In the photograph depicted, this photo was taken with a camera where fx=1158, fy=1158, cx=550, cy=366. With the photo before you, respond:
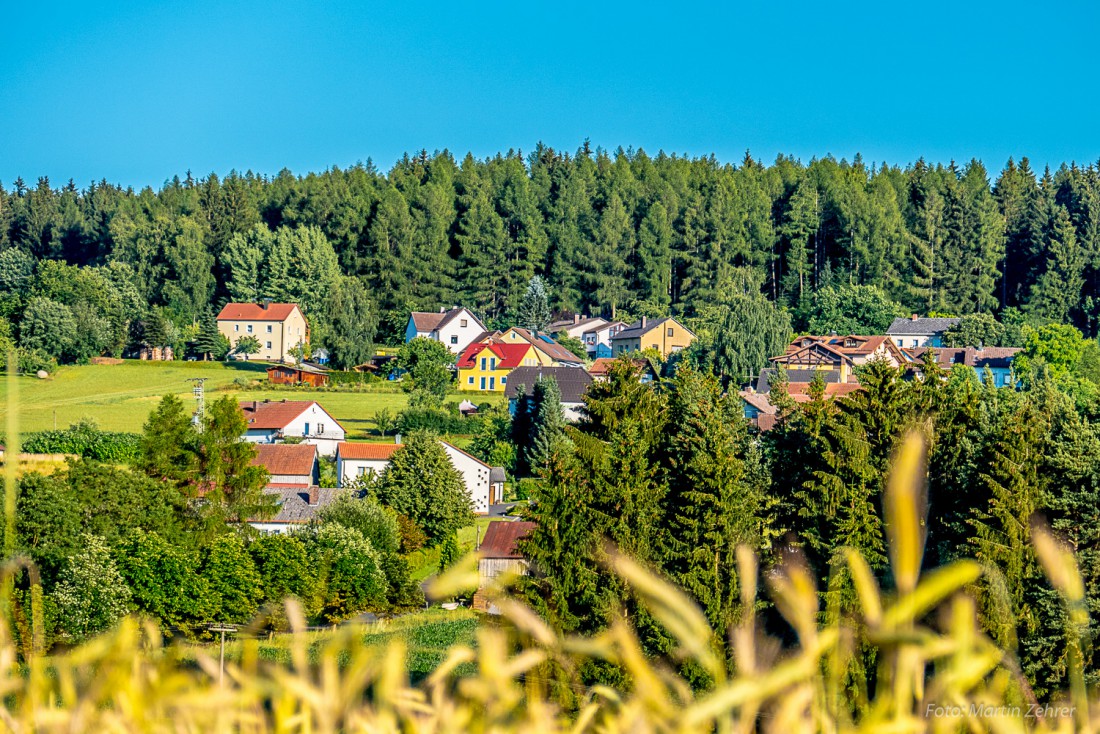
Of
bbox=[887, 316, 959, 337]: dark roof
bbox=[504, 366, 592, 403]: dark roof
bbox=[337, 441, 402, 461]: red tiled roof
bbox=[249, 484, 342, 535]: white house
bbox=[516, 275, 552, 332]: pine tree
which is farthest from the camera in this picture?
bbox=[516, 275, 552, 332]: pine tree

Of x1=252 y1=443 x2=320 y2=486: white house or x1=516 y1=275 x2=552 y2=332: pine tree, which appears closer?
x1=252 y1=443 x2=320 y2=486: white house

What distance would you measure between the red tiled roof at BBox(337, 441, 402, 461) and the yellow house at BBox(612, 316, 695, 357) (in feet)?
114

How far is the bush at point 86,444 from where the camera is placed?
4122cm

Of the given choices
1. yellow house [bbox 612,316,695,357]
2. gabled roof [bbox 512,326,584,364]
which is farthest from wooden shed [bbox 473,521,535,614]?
yellow house [bbox 612,316,695,357]

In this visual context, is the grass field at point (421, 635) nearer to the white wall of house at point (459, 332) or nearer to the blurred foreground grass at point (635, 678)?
the blurred foreground grass at point (635, 678)

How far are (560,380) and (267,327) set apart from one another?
29.6 metres

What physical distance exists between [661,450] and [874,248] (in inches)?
2458

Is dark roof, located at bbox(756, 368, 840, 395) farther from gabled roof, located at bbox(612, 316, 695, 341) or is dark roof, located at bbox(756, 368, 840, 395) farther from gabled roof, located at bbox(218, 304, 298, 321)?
gabled roof, located at bbox(218, 304, 298, 321)

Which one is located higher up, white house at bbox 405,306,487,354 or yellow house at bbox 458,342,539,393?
white house at bbox 405,306,487,354

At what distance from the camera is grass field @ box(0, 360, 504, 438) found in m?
49.3

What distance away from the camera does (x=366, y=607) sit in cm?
3025

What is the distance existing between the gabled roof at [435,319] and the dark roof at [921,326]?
27352 mm

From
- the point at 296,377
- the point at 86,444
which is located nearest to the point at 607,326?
the point at 296,377

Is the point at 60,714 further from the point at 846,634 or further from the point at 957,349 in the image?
the point at 957,349
